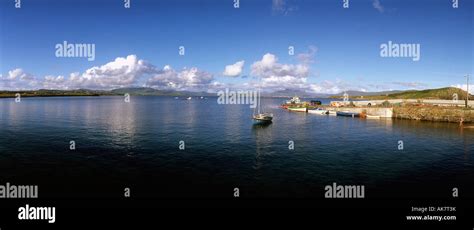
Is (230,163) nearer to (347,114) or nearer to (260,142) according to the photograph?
(260,142)

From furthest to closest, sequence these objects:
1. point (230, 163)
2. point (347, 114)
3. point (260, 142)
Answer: point (347, 114) → point (260, 142) → point (230, 163)

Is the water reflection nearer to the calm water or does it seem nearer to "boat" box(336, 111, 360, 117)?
the calm water

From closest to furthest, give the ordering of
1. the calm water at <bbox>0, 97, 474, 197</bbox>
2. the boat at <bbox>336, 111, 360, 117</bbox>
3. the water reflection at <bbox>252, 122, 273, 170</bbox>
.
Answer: the calm water at <bbox>0, 97, 474, 197</bbox>, the water reflection at <bbox>252, 122, 273, 170</bbox>, the boat at <bbox>336, 111, 360, 117</bbox>

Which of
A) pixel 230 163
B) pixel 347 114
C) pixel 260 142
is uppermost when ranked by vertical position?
pixel 347 114

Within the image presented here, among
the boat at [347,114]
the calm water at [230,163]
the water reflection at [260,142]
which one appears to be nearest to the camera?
the calm water at [230,163]

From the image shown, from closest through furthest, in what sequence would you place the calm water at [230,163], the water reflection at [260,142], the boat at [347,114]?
the calm water at [230,163] < the water reflection at [260,142] < the boat at [347,114]

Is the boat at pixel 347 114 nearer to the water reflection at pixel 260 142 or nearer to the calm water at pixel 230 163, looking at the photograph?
the water reflection at pixel 260 142

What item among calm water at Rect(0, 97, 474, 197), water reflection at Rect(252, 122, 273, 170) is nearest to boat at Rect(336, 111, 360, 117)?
water reflection at Rect(252, 122, 273, 170)

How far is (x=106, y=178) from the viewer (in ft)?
125

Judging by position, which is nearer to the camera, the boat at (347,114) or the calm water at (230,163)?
the calm water at (230,163)

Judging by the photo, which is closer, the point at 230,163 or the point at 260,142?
the point at 230,163

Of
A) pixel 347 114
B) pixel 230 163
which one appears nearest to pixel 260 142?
pixel 230 163

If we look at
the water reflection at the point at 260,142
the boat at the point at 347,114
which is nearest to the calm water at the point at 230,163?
the water reflection at the point at 260,142

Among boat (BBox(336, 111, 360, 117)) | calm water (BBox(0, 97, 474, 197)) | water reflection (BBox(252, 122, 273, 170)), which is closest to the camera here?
calm water (BBox(0, 97, 474, 197))
